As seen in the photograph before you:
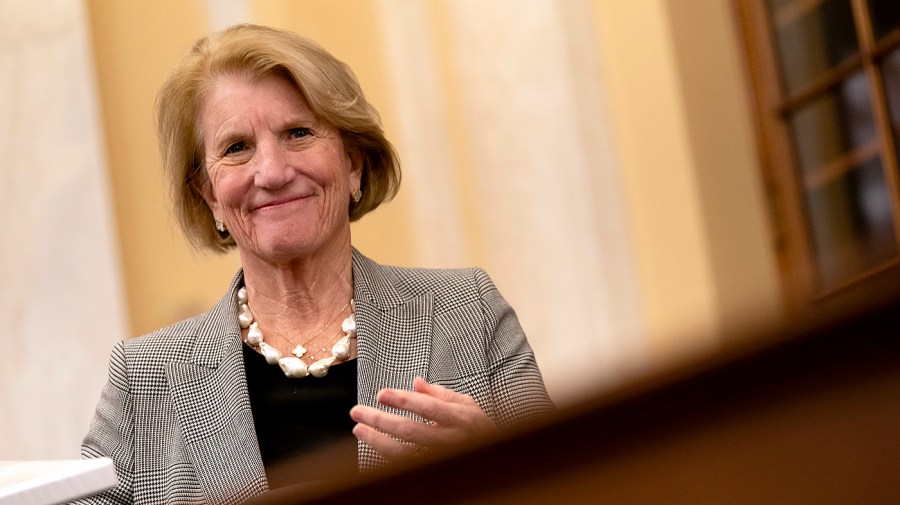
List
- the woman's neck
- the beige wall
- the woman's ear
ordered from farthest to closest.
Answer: the beige wall < the woman's ear < the woman's neck

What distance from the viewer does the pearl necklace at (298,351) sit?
209 cm

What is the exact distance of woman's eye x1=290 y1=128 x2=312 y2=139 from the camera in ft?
7.22

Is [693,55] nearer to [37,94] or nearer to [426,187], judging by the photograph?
[426,187]

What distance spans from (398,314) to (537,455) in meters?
1.56

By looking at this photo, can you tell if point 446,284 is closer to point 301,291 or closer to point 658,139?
point 301,291

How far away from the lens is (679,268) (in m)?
4.00

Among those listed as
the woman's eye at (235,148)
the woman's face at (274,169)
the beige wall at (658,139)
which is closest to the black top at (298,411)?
the woman's face at (274,169)

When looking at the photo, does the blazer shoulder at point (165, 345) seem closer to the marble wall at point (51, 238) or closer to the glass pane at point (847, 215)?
the marble wall at point (51, 238)

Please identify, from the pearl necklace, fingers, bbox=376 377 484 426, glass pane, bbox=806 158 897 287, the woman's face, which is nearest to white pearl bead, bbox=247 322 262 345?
the pearl necklace

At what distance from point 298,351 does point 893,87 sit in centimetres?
224

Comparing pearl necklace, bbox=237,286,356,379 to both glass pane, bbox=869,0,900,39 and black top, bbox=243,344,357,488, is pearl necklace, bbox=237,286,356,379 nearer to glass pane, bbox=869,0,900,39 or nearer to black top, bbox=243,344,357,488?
black top, bbox=243,344,357,488

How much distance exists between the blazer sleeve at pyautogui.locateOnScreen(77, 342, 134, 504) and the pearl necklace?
22cm

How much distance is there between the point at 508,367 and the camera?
2.04m

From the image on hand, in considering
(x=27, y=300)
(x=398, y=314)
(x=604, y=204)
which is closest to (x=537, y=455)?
(x=398, y=314)
